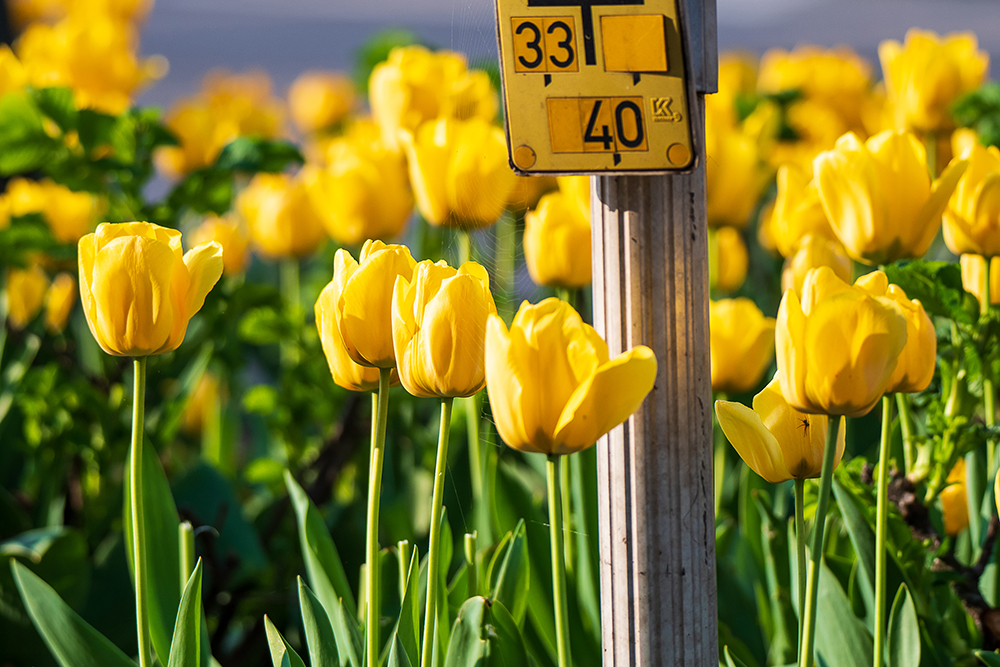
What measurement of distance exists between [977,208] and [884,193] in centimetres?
11

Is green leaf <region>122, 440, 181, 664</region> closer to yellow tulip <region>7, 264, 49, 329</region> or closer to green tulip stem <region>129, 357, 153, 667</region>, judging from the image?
green tulip stem <region>129, 357, 153, 667</region>

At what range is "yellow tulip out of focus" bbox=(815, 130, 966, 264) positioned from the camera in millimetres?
824

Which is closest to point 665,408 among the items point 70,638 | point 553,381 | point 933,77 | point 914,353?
point 553,381

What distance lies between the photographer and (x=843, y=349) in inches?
21.8

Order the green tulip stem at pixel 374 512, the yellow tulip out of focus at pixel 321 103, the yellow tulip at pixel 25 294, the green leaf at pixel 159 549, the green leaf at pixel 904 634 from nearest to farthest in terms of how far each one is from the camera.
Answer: the green tulip stem at pixel 374 512 → the green leaf at pixel 904 634 → the green leaf at pixel 159 549 → the yellow tulip at pixel 25 294 → the yellow tulip out of focus at pixel 321 103

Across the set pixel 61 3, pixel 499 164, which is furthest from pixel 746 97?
pixel 61 3

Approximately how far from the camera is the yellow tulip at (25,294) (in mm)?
1663

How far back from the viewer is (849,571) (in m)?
0.96

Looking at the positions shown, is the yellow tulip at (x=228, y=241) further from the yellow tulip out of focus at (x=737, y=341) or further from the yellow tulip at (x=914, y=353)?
the yellow tulip at (x=914, y=353)

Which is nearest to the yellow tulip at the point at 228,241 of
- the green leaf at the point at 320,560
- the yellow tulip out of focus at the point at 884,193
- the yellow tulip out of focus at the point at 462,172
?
the yellow tulip out of focus at the point at 462,172

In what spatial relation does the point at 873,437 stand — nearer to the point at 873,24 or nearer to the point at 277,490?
the point at 277,490

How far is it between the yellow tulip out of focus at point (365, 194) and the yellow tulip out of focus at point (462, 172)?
120 mm

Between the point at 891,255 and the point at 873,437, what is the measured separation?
0.66m

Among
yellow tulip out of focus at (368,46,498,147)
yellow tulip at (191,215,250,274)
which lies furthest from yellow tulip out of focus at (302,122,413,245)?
yellow tulip at (191,215,250,274)
